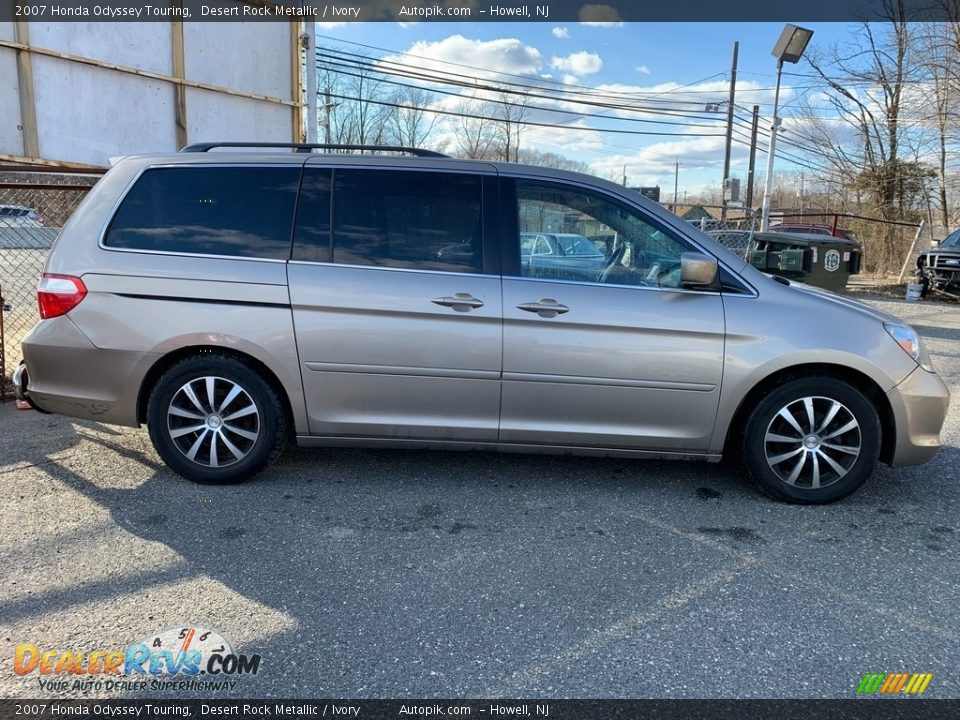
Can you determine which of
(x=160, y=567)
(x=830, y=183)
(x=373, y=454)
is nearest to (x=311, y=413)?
(x=373, y=454)

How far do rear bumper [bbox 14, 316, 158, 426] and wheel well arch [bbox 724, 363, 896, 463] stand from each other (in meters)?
3.40

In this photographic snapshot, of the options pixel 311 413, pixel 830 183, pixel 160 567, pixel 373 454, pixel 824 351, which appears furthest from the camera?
pixel 830 183

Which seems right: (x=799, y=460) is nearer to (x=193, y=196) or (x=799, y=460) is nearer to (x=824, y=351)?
(x=824, y=351)

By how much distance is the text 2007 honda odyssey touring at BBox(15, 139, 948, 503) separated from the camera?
11.7 feet

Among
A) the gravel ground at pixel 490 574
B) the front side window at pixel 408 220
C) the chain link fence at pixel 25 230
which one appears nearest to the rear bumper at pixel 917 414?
the gravel ground at pixel 490 574

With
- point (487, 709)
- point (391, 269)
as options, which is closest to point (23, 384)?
point (391, 269)

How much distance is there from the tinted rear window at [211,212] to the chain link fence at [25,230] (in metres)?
2.53

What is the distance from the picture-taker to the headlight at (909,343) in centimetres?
362

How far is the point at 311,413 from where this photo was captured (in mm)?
3762

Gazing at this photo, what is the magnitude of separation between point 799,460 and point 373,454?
8.71ft

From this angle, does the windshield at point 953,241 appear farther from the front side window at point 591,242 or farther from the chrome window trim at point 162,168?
the chrome window trim at point 162,168

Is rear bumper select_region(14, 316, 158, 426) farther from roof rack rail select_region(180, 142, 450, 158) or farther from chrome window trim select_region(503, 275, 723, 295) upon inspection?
chrome window trim select_region(503, 275, 723, 295)

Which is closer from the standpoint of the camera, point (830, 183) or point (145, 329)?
point (145, 329)

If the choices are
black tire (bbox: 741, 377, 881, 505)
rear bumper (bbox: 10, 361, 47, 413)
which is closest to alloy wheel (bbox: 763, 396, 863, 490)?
black tire (bbox: 741, 377, 881, 505)
